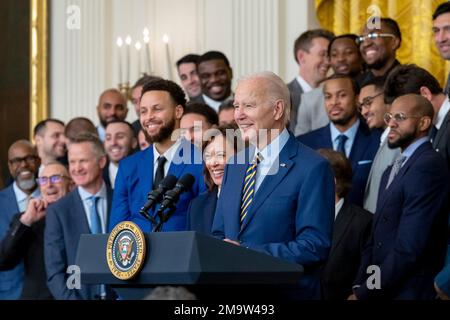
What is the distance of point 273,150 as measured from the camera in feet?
14.6

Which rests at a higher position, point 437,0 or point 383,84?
point 437,0

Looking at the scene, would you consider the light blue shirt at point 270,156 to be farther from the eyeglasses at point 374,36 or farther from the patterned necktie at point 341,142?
the eyeglasses at point 374,36

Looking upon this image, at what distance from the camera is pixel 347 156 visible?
6.70 meters

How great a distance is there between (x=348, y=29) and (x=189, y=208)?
151 inches

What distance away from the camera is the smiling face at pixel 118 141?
7.53 m

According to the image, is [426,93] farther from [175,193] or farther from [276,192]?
[175,193]

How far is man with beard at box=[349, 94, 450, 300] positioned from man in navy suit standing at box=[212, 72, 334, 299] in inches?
47.1

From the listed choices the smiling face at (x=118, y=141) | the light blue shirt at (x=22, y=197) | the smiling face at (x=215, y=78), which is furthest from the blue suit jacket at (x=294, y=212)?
the light blue shirt at (x=22, y=197)

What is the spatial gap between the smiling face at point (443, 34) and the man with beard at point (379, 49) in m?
0.61

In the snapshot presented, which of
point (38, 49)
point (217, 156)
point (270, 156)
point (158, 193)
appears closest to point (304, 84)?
point (217, 156)

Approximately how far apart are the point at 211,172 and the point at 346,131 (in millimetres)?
1378
